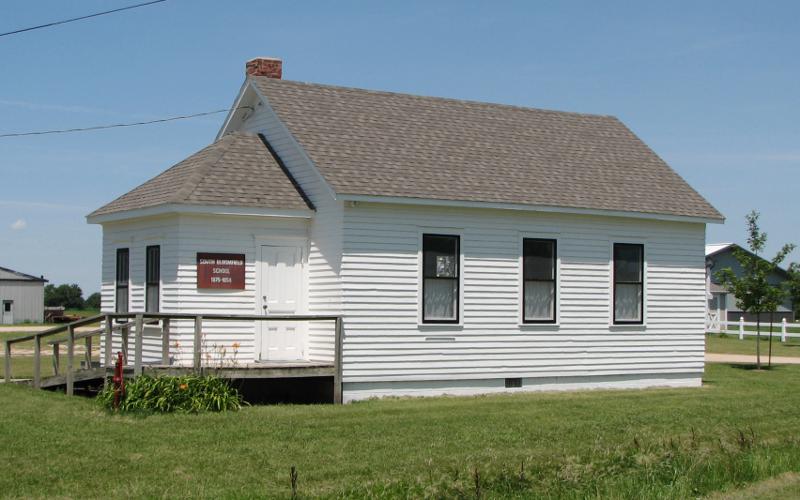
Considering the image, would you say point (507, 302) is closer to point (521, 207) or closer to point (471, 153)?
point (521, 207)

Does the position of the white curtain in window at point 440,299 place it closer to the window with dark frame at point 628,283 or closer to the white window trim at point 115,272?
the window with dark frame at point 628,283

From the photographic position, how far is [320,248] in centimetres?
2142

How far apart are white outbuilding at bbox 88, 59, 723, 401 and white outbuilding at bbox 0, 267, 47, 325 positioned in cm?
6632

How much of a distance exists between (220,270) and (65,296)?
343 ft

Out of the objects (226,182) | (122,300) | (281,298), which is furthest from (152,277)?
(281,298)

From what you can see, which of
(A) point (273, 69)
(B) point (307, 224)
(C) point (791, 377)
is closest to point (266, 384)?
(B) point (307, 224)

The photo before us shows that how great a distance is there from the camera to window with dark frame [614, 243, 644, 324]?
24.1 metres

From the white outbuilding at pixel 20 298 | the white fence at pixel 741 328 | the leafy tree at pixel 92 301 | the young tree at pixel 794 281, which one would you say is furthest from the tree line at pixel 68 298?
the young tree at pixel 794 281

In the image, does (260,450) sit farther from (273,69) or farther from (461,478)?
(273,69)

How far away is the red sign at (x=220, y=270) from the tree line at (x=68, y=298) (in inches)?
3985

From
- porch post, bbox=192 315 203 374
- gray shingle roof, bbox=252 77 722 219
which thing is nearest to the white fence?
gray shingle roof, bbox=252 77 722 219

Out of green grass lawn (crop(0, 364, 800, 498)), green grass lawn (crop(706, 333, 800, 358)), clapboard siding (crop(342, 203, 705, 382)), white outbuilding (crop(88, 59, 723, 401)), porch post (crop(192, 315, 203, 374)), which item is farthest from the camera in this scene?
green grass lawn (crop(706, 333, 800, 358))

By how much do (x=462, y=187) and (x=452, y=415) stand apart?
5.42m

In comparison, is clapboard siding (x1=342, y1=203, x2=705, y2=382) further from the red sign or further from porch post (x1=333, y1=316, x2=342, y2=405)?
the red sign
